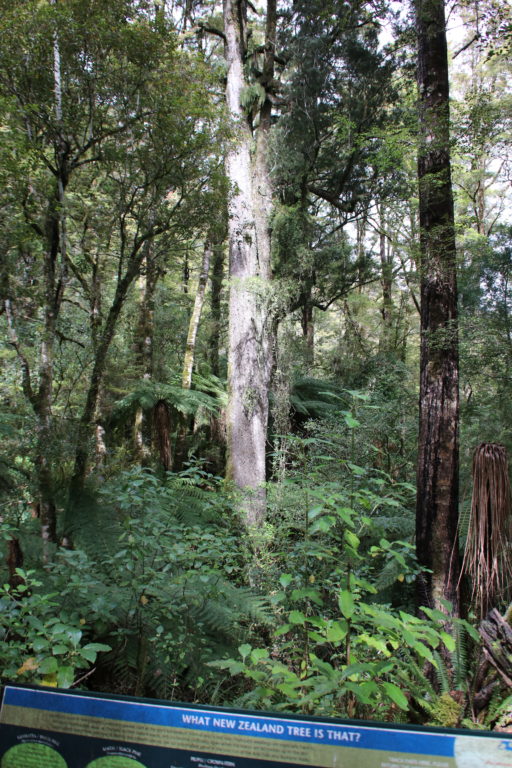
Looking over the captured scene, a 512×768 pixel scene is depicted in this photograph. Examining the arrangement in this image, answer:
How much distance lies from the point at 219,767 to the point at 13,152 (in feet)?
16.1

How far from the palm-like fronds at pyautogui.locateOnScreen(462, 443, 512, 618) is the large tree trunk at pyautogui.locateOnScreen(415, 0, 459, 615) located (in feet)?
3.08

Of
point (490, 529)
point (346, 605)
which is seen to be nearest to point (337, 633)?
point (346, 605)

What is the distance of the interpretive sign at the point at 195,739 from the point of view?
968 mm

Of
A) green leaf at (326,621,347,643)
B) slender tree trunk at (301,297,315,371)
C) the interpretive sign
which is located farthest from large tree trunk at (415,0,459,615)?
slender tree trunk at (301,297,315,371)

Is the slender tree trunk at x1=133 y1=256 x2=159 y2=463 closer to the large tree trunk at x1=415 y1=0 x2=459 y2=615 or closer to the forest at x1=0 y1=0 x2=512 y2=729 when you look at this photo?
the forest at x1=0 y1=0 x2=512 y2=729

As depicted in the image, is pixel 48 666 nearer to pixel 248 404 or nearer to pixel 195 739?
pixel 195 739

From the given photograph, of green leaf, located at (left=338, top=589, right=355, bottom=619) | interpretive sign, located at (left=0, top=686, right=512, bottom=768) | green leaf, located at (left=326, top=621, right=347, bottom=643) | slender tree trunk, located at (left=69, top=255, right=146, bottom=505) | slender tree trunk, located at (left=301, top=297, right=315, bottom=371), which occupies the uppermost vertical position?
slender tree trunk, located at (left=301, top=297, right=315, bottom=371)

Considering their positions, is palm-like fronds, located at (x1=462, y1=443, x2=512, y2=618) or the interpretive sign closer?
the interpretive sign

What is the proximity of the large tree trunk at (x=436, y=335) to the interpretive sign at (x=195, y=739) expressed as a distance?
3.44 meters

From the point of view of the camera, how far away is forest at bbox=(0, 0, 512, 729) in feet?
6.89

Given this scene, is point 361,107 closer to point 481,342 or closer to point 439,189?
point 439,189

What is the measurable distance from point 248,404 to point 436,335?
3.58 m

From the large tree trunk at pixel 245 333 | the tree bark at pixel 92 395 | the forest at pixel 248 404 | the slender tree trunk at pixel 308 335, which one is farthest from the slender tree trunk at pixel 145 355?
the slender tree trunk at pixel 308 335

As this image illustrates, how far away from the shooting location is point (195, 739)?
1.06 metres
